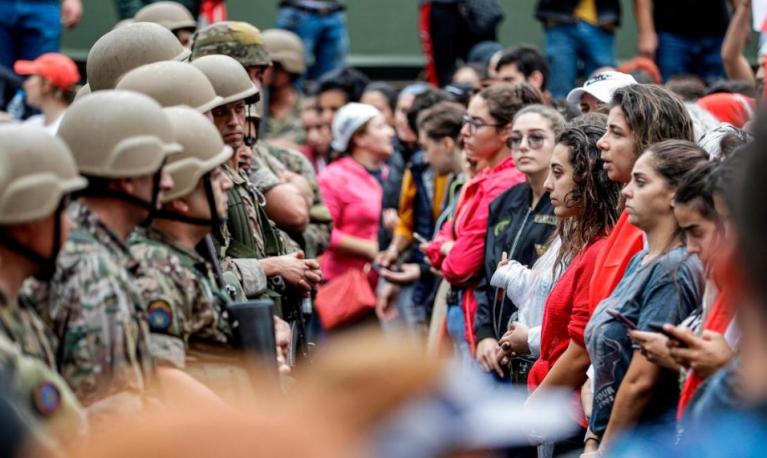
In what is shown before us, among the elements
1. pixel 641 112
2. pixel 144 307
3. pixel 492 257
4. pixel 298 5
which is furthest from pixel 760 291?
pixel 298 5

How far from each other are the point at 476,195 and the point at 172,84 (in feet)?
9.25

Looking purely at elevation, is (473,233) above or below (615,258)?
below

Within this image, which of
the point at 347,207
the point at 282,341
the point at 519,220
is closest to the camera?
the point at 282,341

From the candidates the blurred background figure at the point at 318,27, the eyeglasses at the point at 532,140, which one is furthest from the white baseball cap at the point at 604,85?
the blurred background figure at the point at 318,27

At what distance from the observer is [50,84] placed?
9.68 metres

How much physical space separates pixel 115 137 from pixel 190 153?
42 centimetres

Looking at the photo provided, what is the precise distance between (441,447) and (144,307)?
2000 mm

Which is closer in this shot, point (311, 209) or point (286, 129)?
point (311, 209)

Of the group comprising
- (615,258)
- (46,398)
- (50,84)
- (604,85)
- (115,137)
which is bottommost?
(50,84)

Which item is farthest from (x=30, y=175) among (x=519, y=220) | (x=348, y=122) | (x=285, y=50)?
(x=285, y=50)

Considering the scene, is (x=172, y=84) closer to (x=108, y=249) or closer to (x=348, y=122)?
(x=108, y=249)

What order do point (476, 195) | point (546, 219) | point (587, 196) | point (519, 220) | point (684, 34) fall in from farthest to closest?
point (684, 34) < point (476, 195) < point (519, 220) < point (546, 219) < point (587, 196)

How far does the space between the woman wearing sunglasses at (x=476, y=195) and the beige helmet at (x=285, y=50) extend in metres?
3.28

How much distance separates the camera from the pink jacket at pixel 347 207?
392 inches
